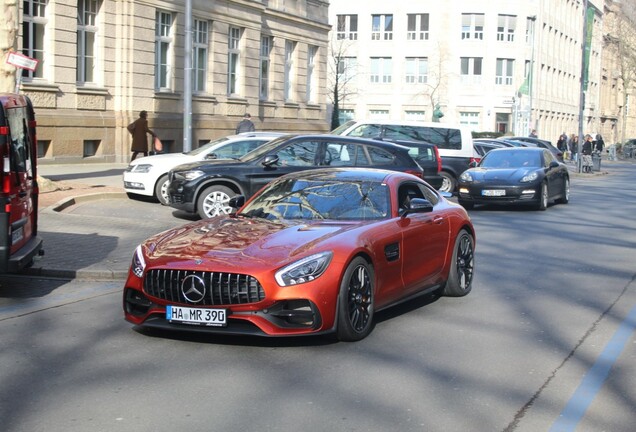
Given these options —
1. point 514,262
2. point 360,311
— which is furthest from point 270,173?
point 360,311

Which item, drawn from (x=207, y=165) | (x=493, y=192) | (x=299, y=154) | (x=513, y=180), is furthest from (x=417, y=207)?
(x=513, y=180)

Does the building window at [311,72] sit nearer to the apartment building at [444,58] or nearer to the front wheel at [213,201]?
the front wheel at [213,201]

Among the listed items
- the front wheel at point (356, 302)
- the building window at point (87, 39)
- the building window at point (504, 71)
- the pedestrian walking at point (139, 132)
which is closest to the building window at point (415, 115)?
the building window at point (504, 71)

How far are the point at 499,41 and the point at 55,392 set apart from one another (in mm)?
77228

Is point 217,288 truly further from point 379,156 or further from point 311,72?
point 311,72

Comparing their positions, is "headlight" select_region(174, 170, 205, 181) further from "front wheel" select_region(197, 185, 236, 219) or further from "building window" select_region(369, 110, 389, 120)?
"building window" select_region(369, 110, 389, 120)

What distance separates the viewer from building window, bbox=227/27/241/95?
3756 cm

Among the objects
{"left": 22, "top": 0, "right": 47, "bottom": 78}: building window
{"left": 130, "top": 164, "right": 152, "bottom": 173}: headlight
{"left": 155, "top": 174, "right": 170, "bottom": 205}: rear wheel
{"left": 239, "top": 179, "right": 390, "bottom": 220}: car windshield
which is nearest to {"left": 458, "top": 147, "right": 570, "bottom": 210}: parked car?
{"left": 155, "top": 174, "right": 170, "bottom": 205}: rear wheel

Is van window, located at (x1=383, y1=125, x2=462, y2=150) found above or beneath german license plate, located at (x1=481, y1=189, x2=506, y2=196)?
above

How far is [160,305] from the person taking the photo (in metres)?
7.51

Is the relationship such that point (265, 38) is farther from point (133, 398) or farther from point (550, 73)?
point (550, 73)

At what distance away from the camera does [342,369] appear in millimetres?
6965

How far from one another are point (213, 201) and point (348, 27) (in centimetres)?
6875

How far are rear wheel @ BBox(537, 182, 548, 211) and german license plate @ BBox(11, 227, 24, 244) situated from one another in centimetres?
1468
